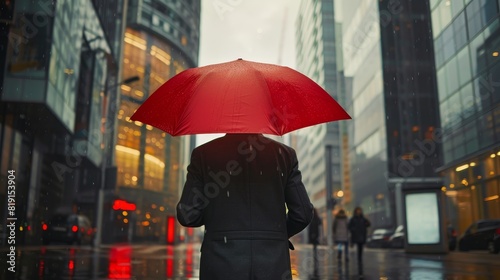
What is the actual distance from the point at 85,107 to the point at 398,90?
31.5 m

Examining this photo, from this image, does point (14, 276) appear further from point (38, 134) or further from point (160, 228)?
point (160, 228)

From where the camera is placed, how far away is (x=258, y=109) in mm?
2986

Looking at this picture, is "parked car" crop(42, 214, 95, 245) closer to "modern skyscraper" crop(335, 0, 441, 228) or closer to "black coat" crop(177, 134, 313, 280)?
"black coat" crop(177, 134, 313, 280)

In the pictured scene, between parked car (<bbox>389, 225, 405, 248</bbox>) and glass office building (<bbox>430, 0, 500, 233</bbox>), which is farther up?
glass office building (<bbox>430, 0, 500, 233</bbox>)

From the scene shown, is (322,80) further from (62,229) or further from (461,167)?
(62,229)

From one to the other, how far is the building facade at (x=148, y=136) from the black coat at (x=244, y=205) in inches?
1906

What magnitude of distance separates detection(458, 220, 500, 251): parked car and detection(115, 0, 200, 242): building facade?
108ft

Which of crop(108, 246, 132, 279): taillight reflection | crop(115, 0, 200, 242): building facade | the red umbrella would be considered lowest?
crop(108, 246, 132, 279): taillight reflection

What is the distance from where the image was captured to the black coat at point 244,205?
2.68m

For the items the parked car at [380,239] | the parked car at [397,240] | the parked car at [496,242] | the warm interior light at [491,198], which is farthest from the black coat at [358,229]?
the parked car at [380,239]

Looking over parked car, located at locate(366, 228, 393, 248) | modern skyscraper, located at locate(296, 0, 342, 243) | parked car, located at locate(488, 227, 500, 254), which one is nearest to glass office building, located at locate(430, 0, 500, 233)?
parked car, located at locate(488, 227, 500, 254)

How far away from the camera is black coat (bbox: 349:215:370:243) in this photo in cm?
1564

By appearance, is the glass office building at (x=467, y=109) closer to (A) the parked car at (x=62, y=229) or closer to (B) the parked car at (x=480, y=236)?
(B) the parked car at (x=480, y=236)

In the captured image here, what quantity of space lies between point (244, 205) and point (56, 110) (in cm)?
2334
